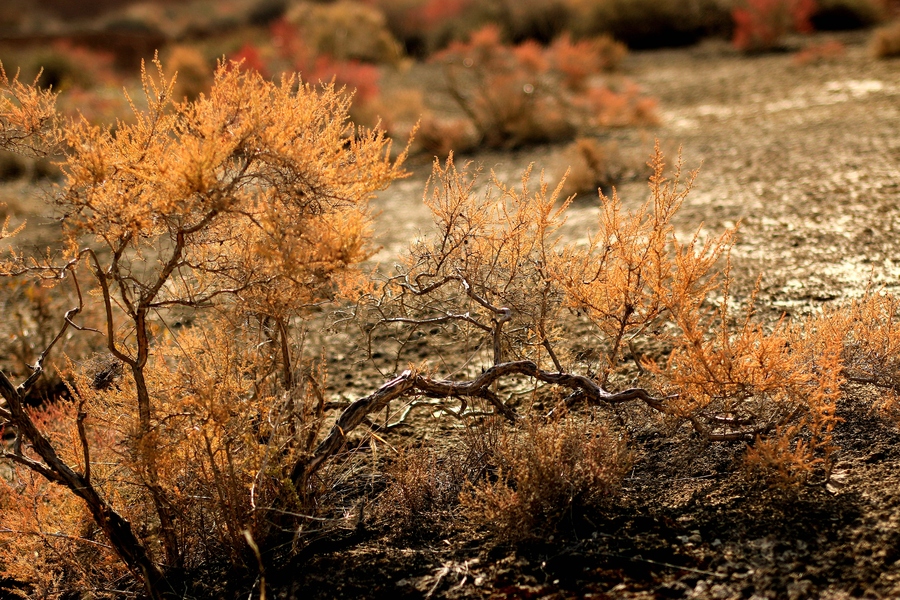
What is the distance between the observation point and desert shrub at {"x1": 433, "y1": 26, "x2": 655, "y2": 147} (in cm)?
1162

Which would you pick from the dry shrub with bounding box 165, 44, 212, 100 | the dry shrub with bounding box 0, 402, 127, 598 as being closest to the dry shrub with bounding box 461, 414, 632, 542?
the dry shrub with bounding box 0, 402, 127, 598

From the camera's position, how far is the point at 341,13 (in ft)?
63.3

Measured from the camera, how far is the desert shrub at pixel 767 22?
1474 cm

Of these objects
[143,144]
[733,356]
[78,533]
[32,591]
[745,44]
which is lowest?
[32,591]

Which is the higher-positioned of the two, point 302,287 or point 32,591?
point 302,287

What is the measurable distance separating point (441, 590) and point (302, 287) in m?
1.42

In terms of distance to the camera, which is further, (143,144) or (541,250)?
(541,250)

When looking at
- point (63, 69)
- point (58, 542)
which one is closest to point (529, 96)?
point (58, 542)

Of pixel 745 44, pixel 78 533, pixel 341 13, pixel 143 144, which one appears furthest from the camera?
pixel 341 13

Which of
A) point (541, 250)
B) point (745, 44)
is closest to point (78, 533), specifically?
point (541, 250)

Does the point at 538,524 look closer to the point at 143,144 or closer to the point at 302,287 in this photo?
the point at 302,287

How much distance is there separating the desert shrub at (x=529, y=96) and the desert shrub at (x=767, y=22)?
279 cm

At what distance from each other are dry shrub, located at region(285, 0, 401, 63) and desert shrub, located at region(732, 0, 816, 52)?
6.85 meters

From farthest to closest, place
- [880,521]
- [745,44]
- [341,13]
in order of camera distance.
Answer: [341,13] → [745,44] → [880,521]
